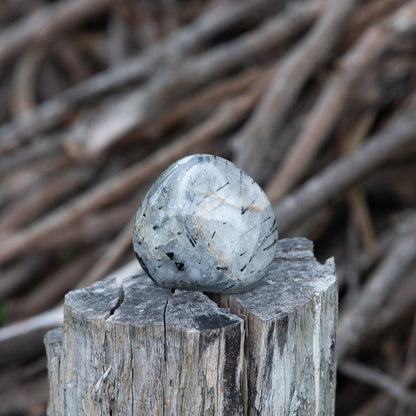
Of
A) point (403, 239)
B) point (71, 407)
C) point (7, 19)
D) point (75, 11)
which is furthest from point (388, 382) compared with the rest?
point (7, 19)

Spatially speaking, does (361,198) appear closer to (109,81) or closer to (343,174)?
(343,174)

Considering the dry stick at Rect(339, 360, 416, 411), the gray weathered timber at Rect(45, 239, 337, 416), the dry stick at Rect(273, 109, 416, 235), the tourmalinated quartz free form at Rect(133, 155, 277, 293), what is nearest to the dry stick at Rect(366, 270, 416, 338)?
the dry stick at Rect(339, 360, 416, 411)

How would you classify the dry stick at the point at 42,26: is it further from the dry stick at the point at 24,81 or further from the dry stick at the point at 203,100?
the dry stick at the point at 203,100

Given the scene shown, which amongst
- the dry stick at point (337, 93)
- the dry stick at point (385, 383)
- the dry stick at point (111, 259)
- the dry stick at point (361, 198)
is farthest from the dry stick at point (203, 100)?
the dry stick at point (385, 383)

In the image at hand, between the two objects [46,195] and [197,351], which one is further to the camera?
[46,195]

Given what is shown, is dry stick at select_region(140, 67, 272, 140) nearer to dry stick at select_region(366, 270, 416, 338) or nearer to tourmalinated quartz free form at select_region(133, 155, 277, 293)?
dry stick at select_region(366, 270, 416, 338)

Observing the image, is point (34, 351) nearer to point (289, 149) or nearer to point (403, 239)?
point (289, 149)

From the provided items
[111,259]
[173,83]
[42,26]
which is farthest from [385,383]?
[42,26]
